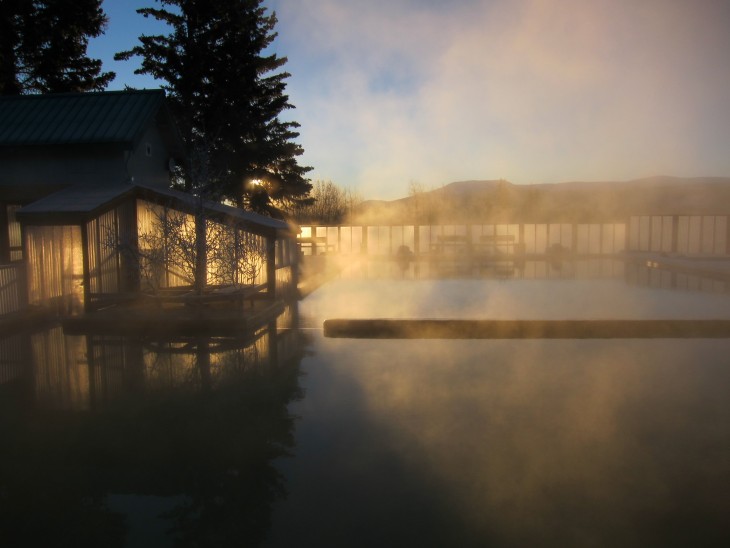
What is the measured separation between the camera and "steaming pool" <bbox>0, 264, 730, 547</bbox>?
3.79 m

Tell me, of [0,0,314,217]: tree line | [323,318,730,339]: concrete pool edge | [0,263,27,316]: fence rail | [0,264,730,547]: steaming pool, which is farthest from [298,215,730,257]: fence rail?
[0,264,730,547]: steaming pool

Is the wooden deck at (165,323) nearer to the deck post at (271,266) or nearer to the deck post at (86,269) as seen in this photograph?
the deck post at (86,269)

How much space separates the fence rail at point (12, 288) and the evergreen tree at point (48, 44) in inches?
473

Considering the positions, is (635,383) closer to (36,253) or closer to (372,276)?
(36,253)

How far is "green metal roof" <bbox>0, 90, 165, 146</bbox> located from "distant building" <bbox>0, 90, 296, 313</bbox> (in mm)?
23

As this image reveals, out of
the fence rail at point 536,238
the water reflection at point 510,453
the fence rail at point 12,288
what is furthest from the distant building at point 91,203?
the fence rail at point 536,238

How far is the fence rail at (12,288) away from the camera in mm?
11086

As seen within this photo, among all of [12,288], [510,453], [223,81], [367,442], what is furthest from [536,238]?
[367,442]

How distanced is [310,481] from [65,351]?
608 cm

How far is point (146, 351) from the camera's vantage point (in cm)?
895

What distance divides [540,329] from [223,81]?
17.3m

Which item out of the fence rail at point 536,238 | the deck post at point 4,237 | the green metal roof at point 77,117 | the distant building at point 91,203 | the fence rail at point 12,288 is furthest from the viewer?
the fence rail at point 536,238

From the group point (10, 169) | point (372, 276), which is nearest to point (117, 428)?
point (10, 169)

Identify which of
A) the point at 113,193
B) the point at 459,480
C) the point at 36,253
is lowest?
the point at 459,480
